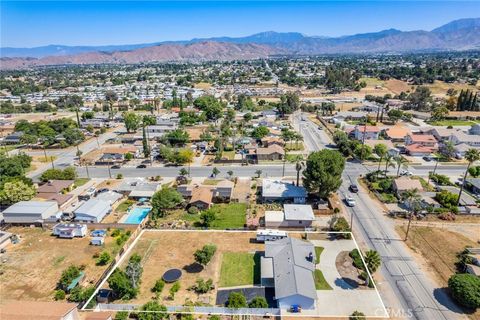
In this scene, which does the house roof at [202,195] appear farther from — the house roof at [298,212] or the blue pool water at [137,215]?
the house roof at [298,212]

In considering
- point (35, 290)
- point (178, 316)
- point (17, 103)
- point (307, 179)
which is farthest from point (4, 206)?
point (17, 103)

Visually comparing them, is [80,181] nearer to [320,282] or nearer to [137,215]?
[137,215]

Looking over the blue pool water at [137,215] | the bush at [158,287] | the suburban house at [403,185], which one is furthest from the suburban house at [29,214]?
the suburban house at [403,185]

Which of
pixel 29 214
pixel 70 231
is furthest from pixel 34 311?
pixel 29 214

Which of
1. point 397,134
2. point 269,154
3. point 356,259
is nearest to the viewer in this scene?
point 356,259

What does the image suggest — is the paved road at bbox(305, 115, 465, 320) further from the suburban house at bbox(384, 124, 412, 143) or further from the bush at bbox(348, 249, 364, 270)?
the suburban house at bbox(384, 124, 412, 143)

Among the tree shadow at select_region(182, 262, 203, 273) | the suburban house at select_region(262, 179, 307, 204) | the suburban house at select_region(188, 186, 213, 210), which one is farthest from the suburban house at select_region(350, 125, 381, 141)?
the tree shadow at select_region(182, 262, 203, 273)
